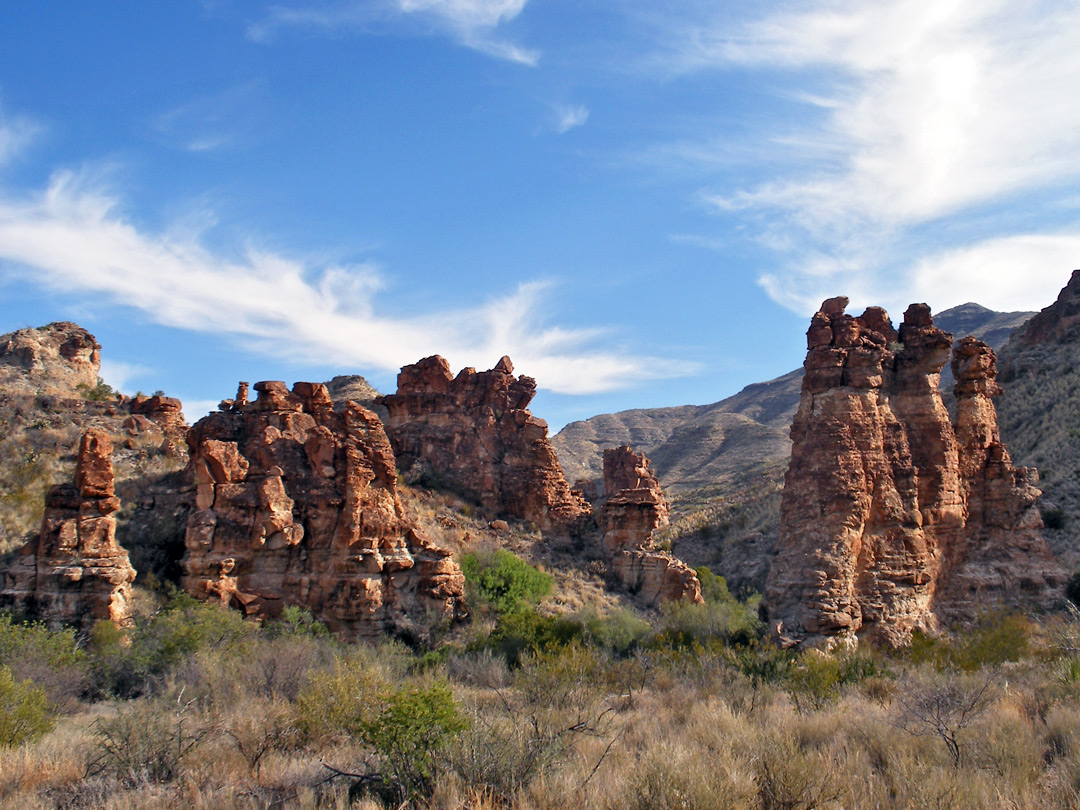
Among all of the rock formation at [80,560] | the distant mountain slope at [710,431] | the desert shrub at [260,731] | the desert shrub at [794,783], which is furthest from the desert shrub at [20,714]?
the distant mountain slope at [710,431]

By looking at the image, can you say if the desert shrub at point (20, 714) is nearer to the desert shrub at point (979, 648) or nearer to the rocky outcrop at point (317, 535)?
the rocky outcrop at point (317, 535)

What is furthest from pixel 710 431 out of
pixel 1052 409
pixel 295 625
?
pixel 295 625

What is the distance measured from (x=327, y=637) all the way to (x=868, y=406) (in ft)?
49.5

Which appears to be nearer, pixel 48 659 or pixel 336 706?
pixel 336 706

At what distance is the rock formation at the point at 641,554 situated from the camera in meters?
27.3

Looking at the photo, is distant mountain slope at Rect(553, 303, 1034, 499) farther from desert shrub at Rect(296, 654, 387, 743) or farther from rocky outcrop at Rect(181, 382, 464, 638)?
desert shrub at Rect(296, 654, 387, 743)

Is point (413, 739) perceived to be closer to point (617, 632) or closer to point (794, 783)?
point (794, 783)

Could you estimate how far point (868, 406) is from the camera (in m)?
19.3

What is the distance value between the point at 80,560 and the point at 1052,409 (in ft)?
143

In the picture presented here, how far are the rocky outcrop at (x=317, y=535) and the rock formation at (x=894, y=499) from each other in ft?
32.4

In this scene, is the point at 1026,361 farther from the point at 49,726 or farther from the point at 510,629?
the point at 49,726

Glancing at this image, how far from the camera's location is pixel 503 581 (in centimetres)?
2497

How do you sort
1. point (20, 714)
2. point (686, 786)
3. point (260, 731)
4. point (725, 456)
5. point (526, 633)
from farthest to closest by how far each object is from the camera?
1. point (725, 456)
2. point (526, 633)
3. point (20, 714)
4. point (260, 731)
5. point (686, 786)

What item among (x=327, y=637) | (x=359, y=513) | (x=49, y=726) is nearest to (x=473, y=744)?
(x=49, y=726)
